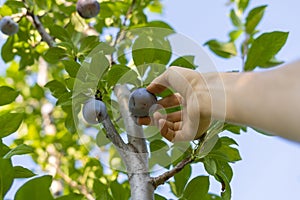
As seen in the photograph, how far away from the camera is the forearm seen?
1.98ft

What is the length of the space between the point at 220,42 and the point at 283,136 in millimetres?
962

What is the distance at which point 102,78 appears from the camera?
112 centimetres

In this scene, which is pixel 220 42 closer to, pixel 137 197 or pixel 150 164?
pixel 150 164

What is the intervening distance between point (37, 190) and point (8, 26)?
3.14ft

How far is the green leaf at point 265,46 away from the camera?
1212 mm

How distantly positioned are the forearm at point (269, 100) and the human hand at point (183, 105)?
0.09 m

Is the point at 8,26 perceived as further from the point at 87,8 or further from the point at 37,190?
the point at 37,190

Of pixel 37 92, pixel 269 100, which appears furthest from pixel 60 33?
pixel 37 92

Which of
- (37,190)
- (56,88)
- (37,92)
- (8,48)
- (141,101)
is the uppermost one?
(37,190)

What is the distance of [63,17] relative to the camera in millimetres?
1628

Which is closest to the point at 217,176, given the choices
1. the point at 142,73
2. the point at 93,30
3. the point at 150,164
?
the point at 150,164

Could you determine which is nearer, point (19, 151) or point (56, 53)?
point (19, 151)

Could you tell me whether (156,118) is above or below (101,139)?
above

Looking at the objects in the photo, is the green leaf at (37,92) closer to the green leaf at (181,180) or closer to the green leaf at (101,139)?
the green leaf at (101,139)
